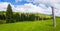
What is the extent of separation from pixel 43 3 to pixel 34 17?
879 mm

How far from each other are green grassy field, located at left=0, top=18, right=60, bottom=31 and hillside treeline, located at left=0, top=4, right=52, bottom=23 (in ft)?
0.73

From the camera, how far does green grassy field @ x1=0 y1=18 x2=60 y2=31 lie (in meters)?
8.62

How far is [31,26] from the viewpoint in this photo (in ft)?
28.6

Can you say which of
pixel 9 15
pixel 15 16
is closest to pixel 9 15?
pixel 9 15

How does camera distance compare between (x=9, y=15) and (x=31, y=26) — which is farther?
(x=31, y=26)

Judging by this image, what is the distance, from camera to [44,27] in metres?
8.71

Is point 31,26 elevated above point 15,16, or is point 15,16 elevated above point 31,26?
point 15,16

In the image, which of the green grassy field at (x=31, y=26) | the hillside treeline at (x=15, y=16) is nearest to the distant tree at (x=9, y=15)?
the hillside treeline at (x=15, y=16)

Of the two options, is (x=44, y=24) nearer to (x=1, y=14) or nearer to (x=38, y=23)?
(x=38, y=23)

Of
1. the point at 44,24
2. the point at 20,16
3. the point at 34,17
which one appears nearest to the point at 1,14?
the point at 20,16

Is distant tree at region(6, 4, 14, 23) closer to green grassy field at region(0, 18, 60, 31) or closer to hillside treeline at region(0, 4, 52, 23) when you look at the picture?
hillside treeline at region(0, 4, 52, 23)

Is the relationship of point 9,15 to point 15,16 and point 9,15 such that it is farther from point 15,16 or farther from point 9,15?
point 15,16

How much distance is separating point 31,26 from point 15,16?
38.6 inches

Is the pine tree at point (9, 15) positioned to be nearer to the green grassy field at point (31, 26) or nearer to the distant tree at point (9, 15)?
the distant tree at point (9, 15)
